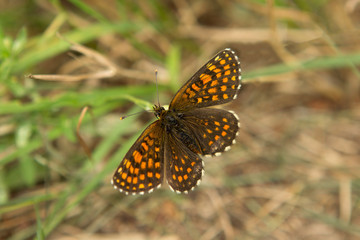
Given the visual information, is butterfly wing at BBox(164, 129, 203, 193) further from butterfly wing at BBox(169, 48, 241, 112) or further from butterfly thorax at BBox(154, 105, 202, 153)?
butterfly wing at BBox(169, 48, 241, 112)

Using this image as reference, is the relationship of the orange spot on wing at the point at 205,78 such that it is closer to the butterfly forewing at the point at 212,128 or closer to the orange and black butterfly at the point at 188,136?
the orange and black butterfly at the point at 188,136

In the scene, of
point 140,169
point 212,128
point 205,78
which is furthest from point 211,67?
point 140,169

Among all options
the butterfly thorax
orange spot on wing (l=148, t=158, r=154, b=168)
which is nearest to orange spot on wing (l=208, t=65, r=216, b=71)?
the butterfly thorax

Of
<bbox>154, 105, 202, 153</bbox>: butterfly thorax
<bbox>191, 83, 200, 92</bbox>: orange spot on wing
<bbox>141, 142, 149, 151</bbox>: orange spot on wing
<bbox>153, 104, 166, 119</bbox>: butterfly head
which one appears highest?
<bbox>191, 83, 200, 92</bbox>: orange spot on wing

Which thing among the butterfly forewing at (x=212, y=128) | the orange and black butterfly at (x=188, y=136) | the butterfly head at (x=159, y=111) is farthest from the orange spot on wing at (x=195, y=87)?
the butterfly head at (x=159, y=111)

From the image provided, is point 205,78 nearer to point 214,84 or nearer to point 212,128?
point 214,84

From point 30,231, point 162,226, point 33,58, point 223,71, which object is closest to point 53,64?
point 33,58
